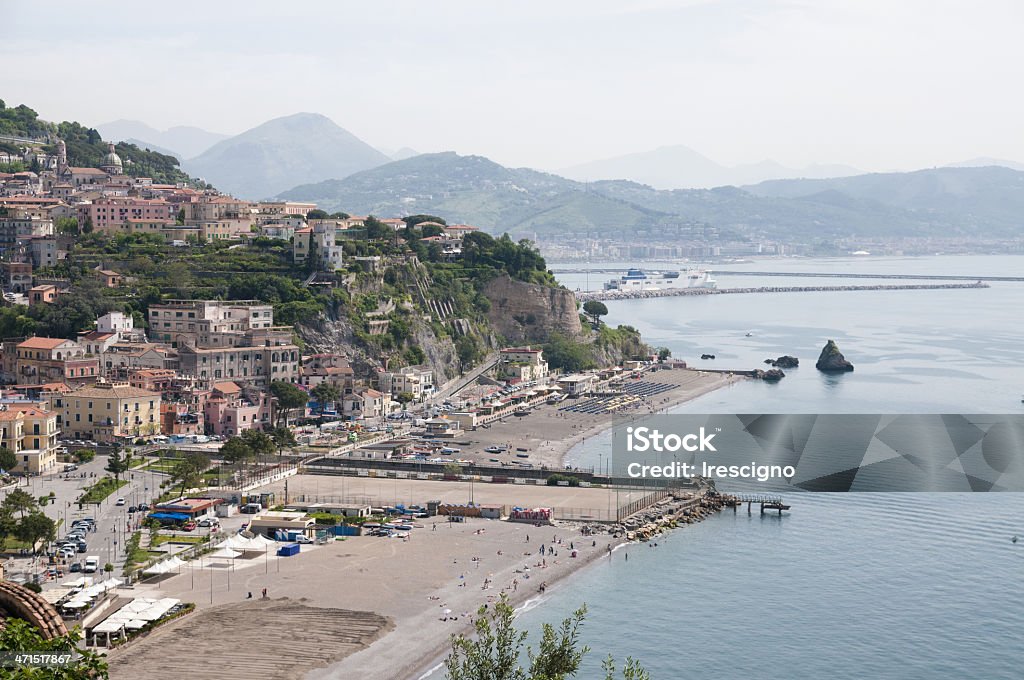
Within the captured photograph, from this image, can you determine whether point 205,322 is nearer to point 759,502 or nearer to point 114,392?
point 114,392

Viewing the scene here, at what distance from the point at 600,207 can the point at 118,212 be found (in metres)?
117

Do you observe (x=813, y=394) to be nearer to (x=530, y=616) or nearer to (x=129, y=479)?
(x=129, y=479)

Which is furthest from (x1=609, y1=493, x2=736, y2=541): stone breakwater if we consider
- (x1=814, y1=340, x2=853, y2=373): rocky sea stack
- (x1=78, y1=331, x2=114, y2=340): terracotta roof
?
(x1=814, y1=340, x2=853, y2=373): rocky sea stack

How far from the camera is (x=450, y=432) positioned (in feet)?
99.1

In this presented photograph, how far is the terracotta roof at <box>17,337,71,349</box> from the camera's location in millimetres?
29836

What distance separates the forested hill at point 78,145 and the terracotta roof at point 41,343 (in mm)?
18954

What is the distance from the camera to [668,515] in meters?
22.5

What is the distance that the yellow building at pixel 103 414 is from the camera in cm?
2739

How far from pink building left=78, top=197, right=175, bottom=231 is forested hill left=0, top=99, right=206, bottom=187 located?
9.36 metres

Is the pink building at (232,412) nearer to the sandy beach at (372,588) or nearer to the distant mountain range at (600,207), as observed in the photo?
the sandy beach at (372,588)

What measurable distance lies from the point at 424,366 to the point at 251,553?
15918 millimetres

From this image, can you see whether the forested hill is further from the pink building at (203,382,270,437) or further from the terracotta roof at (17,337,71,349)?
the pink building at (203,382,270,437)

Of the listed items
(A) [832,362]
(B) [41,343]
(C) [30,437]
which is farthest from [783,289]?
(C) [30,437]

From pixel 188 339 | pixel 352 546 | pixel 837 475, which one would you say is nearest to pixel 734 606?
pixel 352 546
